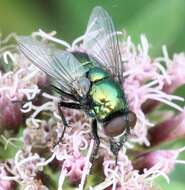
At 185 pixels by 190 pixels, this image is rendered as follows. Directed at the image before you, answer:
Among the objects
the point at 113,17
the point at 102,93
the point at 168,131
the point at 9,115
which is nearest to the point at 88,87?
the point at 102,93

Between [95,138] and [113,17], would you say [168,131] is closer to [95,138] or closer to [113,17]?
[95,138]

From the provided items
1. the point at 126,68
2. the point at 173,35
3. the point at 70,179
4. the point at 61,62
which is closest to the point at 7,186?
the point at 70,179

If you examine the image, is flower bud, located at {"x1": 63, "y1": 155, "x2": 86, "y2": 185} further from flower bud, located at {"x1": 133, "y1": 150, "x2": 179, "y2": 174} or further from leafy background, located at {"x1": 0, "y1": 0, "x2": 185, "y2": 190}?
leafy background, located at {"x1": 0, "y1": 0, "x2": 185, "y2": 190}

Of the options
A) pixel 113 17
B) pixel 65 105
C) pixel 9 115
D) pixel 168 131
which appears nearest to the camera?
pixel 65 105

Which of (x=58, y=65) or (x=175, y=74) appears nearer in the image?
(x=58, y=65)

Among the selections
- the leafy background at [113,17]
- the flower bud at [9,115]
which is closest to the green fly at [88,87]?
the flower bud at [9,115]

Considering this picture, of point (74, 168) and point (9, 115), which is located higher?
point (9, 115)
